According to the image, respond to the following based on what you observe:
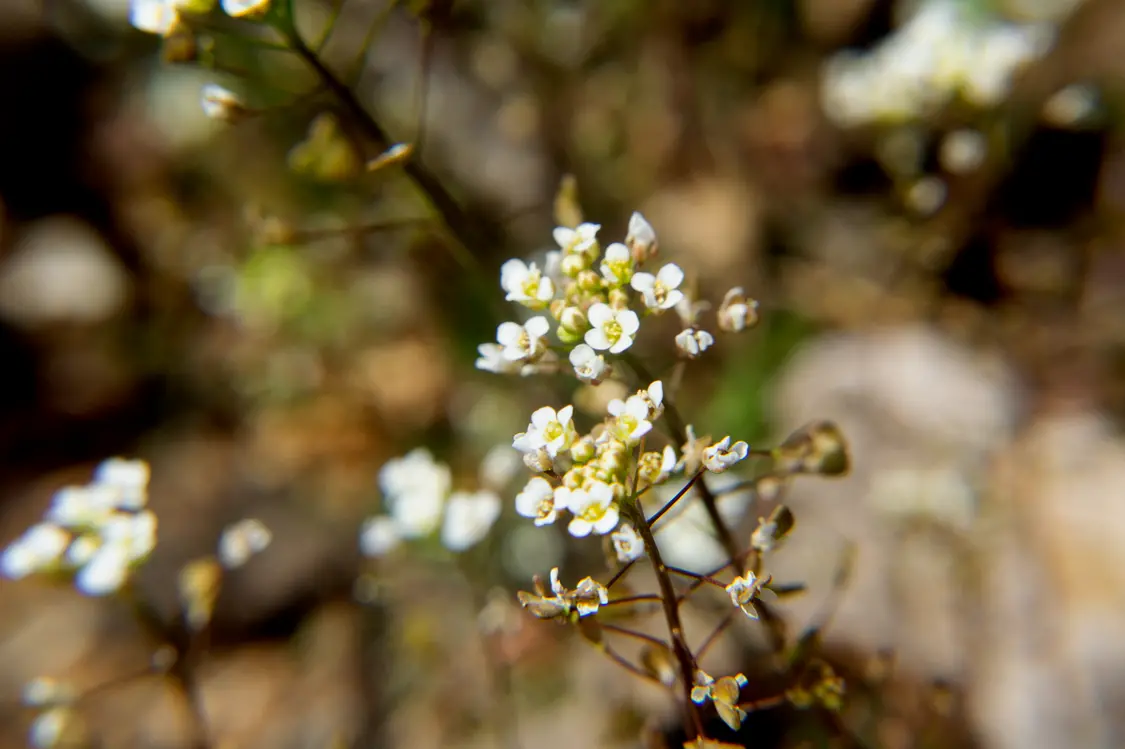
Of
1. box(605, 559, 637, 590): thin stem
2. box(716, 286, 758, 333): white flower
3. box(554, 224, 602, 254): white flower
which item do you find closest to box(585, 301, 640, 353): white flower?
box(554, 224, 602, 254): white flower

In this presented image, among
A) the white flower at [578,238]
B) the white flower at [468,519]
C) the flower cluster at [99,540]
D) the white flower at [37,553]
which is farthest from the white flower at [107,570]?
the white flower at [578,238]

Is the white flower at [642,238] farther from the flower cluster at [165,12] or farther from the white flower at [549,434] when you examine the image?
the flower cluster at [165,12]

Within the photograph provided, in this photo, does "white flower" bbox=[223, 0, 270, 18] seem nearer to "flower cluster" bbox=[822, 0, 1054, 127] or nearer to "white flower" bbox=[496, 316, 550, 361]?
"white flower" bbox=[496, 316, 550, 361]

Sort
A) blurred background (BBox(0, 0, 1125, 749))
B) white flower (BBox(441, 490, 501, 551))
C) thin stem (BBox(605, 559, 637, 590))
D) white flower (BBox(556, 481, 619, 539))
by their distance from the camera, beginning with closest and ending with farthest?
A: white flower (BBox(556, 481, 619, 539)) → thin stem (BBox(605, 559, 637, 590)) → white flower (BBox(441, 490, 501, 551)) → blurred background (BBox(0, 0, 1125, 749))

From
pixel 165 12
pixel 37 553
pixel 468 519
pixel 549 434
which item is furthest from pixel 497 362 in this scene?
pixel 37 553

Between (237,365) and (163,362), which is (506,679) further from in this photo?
(163,362)

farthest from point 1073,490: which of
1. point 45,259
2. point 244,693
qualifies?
point 45,259
